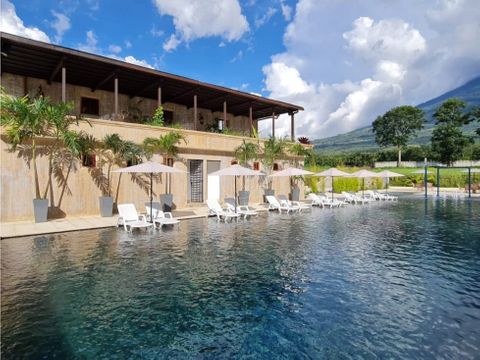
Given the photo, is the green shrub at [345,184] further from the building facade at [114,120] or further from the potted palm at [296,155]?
the building facade at [114,120]

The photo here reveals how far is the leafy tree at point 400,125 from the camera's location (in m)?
74.8

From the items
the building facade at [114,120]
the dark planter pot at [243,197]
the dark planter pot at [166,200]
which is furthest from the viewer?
the dark planter pot at [243,197]

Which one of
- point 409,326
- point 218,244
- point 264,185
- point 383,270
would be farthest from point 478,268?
point 264,185

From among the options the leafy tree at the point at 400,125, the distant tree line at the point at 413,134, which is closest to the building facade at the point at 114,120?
the distant tree line at the point at 413,134

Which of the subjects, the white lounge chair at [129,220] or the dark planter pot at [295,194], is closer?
the white lounge chair at [129,220]

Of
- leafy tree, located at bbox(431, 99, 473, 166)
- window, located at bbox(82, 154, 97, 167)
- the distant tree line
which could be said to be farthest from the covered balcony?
leafy tree, located at bbox(431, 99, 473, 166)

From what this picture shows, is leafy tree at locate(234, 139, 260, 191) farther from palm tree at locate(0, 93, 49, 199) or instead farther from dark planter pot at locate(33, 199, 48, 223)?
dark planter pot at locate(33, 199, 48, 223)

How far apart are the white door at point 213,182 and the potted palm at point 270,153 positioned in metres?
3.70

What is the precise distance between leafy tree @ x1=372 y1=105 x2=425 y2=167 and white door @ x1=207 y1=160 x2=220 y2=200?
65091 millimetres

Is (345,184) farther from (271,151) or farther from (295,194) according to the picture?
(271,151)

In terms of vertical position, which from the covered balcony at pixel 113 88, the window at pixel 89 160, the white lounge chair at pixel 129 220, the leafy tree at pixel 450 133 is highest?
the leafy tree at pixel 450 133

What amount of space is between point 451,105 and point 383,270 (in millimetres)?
67400

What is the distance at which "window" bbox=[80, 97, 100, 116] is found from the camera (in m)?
18.4

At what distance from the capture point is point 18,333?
450 centimetres
